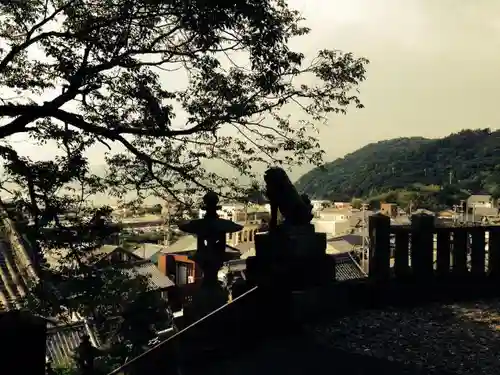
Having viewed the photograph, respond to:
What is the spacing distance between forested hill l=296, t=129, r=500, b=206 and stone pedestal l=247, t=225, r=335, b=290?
209 feet

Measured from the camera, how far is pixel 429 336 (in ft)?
19.0

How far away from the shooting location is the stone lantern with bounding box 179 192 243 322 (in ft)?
20.9

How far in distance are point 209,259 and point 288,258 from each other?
102 cm

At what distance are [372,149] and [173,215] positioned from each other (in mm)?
127337

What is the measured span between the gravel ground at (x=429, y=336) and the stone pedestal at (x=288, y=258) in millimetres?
684

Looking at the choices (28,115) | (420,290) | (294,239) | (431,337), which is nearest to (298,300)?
(294,239)

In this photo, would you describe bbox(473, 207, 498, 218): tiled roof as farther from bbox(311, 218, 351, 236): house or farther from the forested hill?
the forested hill

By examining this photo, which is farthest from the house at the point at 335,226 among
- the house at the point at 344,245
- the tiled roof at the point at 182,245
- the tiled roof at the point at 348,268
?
the tiled roof at the point at 348,268

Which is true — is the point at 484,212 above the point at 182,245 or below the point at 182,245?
above

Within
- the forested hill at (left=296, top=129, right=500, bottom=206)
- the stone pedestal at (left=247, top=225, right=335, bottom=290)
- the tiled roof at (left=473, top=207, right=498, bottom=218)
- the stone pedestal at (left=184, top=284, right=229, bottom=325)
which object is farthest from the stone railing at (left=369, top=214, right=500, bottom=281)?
the forested hill at (left=296, top=129, right=500, bottom=206)

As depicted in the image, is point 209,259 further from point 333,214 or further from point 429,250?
point 333,214

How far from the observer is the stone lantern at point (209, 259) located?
6.36 metres

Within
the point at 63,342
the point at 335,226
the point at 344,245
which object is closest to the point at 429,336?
the point at 63,342

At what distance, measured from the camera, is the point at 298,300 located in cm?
627
